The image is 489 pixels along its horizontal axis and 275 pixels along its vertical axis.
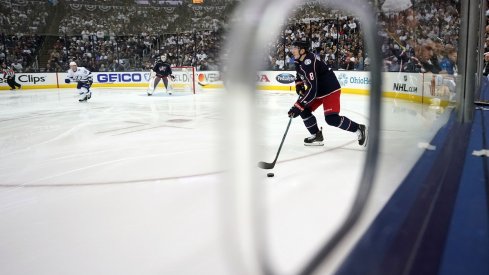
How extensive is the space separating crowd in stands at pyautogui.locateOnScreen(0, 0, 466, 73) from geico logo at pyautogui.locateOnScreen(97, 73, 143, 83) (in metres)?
0.45

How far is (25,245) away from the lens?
81.6 inches

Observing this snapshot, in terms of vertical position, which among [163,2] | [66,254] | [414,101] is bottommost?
[66,254]

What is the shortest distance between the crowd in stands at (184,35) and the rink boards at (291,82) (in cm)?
22

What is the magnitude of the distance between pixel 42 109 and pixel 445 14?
7.78m

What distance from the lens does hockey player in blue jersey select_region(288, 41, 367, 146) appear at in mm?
3980

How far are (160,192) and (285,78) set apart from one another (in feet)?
35.1

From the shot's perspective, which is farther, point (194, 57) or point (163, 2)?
point (163, 2)

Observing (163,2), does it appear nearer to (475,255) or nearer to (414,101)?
(414,101)

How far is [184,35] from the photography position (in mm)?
17562

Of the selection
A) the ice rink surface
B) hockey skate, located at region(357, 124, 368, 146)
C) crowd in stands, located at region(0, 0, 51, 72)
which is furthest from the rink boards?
crowd in stands, located at region(0, 0, 51, 72)

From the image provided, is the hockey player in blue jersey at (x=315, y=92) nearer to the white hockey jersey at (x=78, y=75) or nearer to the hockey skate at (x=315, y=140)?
the hockey skate at (x=315, y=140)

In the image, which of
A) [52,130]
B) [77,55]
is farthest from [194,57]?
[52,130]

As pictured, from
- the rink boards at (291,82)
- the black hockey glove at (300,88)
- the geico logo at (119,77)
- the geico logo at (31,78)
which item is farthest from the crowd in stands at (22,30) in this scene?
the black hockey glove at (300,88)

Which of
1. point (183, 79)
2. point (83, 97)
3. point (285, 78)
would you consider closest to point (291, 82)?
point (285, 78)
